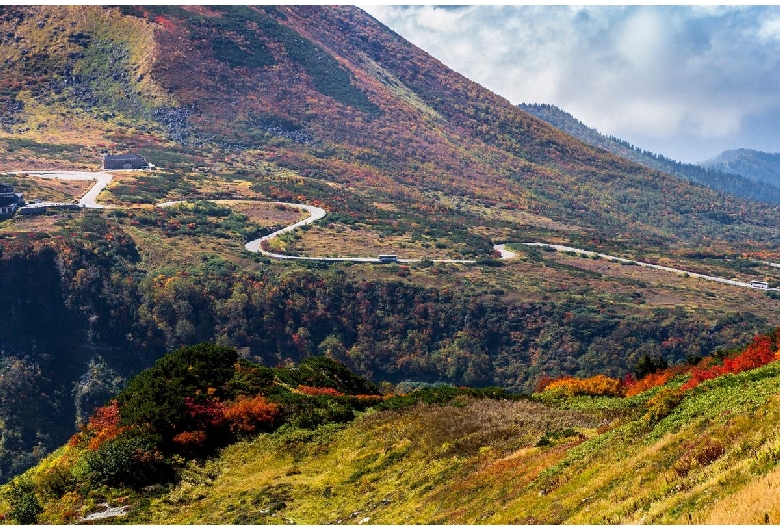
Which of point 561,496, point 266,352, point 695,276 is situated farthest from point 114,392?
point 695,276

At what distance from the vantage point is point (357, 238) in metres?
148

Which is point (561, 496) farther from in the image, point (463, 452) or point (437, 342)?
point (437, 342)

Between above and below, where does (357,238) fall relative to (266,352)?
above

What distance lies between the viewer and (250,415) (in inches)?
1390

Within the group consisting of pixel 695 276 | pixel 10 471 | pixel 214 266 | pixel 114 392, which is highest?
pixel 695 276

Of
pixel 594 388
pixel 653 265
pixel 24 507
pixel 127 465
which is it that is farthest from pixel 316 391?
pixel 653 265

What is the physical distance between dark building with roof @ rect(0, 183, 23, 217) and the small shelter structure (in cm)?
4209

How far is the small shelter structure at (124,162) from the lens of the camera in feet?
571

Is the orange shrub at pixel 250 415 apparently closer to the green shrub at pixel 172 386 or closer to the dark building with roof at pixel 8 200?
the green shrub at pixel 172 386

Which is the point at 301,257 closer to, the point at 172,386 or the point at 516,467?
the point at 172,386

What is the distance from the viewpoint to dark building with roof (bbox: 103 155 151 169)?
174 m

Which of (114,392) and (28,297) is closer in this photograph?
(114,392)

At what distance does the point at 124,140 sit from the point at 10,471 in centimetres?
12464

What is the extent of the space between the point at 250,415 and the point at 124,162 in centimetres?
15306
